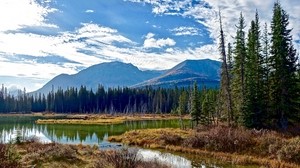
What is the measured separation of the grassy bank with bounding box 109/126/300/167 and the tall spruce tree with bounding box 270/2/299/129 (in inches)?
352

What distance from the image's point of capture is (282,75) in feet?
142

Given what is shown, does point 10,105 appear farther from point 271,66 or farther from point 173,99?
point 271,66

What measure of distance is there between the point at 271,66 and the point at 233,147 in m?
17.5

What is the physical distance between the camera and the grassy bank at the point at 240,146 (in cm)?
2684

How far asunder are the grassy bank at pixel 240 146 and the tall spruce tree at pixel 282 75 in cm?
895

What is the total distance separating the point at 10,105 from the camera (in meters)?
173

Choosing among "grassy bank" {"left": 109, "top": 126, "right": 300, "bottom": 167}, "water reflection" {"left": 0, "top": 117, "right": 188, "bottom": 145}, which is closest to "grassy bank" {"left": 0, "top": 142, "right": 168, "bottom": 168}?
"grassy bank" {"left": 109, "top": 126, "right": 300, "bottom": 167}

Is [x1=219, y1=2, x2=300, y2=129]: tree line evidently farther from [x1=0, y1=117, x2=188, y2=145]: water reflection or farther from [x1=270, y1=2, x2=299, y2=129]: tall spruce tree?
[x1=0, y1=117, x2=188, y2=145]: water reflection

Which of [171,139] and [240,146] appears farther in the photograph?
[171,139]

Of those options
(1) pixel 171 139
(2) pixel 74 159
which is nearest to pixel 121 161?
(2) pixel 74 159

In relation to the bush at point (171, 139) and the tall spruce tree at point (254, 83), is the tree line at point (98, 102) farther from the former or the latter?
the bush at point (171, 139)

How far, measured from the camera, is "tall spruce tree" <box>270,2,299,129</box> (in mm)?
42812

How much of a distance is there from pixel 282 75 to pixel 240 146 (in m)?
15.5

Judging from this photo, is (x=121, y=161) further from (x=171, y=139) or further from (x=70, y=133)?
(x=70, y=133)
